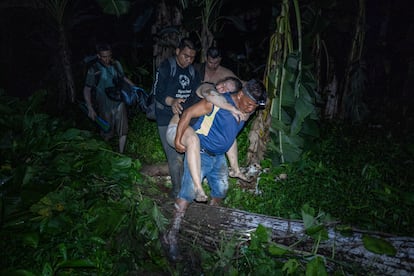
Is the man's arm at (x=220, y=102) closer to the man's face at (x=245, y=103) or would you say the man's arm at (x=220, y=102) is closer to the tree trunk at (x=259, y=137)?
the man's face at (x=245, y=103)

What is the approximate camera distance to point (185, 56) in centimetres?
374

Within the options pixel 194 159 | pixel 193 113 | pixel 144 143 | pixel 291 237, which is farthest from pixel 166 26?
pixel 291 237

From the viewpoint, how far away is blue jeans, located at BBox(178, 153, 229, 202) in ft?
10.1

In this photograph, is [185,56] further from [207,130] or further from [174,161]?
[174,161]

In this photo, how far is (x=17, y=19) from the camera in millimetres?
8477

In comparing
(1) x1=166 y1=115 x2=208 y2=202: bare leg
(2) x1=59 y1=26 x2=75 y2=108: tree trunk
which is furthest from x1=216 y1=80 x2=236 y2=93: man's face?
(2) x1=59 y1=26 x2=75 y2=108: tree trunk

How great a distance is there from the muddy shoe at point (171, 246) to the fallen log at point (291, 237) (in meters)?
0.10

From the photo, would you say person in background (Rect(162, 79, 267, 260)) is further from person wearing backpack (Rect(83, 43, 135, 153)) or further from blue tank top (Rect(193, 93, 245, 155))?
person wearing backpack (Rect(83, 43, 135, 153))

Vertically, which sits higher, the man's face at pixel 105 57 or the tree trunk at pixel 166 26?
the tree trunk at pixel 166 26

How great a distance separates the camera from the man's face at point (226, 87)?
3043mm

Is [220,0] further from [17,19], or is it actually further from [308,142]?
[17,19]

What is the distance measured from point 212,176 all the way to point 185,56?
150 centimetres

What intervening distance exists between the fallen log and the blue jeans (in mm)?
216

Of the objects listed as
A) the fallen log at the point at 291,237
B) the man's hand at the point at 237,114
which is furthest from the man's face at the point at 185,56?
the fallen log at the point at 291,237
